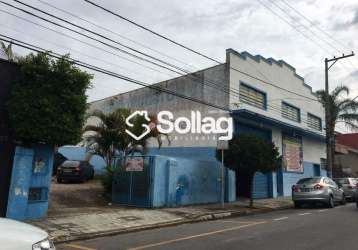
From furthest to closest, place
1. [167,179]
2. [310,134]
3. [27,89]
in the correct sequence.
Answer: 1. [310,134]
2. [167,179]
3. [27,89]

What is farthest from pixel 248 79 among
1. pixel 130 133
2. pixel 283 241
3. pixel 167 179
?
pixel 283 241

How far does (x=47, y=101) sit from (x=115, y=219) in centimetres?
424

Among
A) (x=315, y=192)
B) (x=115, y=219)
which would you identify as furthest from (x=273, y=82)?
(x=115, y=219)

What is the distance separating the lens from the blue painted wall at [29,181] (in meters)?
11.2

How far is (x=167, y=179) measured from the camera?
16.5m

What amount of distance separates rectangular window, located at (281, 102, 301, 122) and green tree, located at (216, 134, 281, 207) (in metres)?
9.77

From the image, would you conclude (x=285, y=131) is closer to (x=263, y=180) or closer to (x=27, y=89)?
(x=263, y=180)

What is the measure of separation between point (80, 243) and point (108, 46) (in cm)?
670

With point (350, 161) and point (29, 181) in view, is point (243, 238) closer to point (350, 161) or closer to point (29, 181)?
point (29, 181)

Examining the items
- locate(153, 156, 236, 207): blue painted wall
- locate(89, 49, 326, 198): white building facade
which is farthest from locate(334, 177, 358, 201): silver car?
locate(153, 156, 236, 207): blue painted wall

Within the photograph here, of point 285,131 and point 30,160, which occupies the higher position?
point 285,131

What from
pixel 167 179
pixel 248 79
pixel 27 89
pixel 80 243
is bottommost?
pixel 80 243

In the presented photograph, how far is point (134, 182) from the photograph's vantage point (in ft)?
53.3

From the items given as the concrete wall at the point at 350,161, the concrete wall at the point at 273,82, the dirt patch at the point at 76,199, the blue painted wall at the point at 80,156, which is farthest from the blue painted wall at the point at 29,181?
the concrete wall at the point at 350,161
